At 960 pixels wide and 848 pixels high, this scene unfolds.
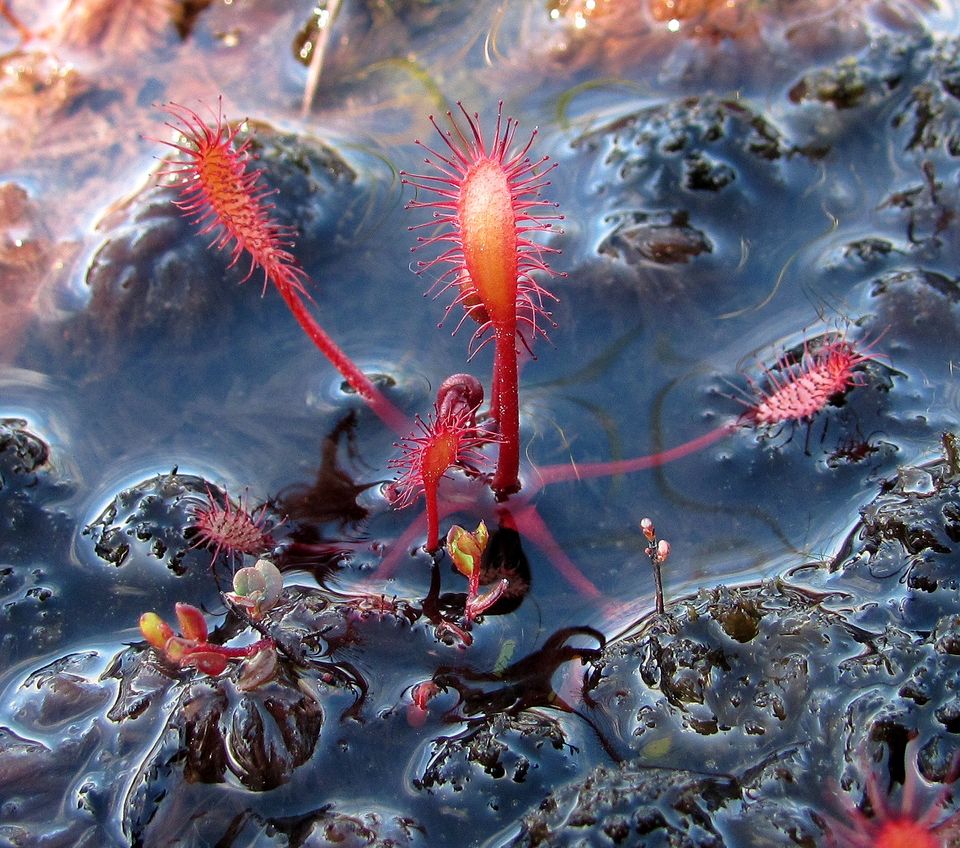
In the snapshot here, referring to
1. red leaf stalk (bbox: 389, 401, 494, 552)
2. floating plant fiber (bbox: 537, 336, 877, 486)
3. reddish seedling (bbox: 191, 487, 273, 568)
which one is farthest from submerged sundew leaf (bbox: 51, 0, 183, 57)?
floating plant fiber (bbox: 537, 336, 877, 486)

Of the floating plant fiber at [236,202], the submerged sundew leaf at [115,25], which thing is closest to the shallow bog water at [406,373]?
the submerged sundew leaf at [115,25]

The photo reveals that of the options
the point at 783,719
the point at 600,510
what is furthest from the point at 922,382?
the point at 783,719

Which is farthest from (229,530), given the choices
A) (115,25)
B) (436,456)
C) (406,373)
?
(115,25)

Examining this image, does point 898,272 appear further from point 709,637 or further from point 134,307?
point 134,307

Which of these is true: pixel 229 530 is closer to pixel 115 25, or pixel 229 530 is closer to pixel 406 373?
pixel 406 373

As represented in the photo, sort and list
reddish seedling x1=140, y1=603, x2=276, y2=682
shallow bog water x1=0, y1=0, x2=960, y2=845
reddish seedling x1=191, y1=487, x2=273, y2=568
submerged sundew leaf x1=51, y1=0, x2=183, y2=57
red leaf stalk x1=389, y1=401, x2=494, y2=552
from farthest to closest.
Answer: submerged sundew leaf x1=51, y1=0, x2=183, y2=57
reddish seedling x1=191, y1=487, x2=273, y2=568
red leaf stalk x1=389, y1=401, x2=494, y2=552
shallow bog water x1=0, y1=0, x2=960, y2=845
reddish seedling x1=140, y1=603, x2=276, y2=682

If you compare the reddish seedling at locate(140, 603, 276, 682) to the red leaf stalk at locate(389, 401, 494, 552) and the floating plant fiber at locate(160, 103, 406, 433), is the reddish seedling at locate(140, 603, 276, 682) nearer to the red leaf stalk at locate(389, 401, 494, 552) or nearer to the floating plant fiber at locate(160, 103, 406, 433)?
the red leaf stalk at locate(389, 401, 494, 552)
